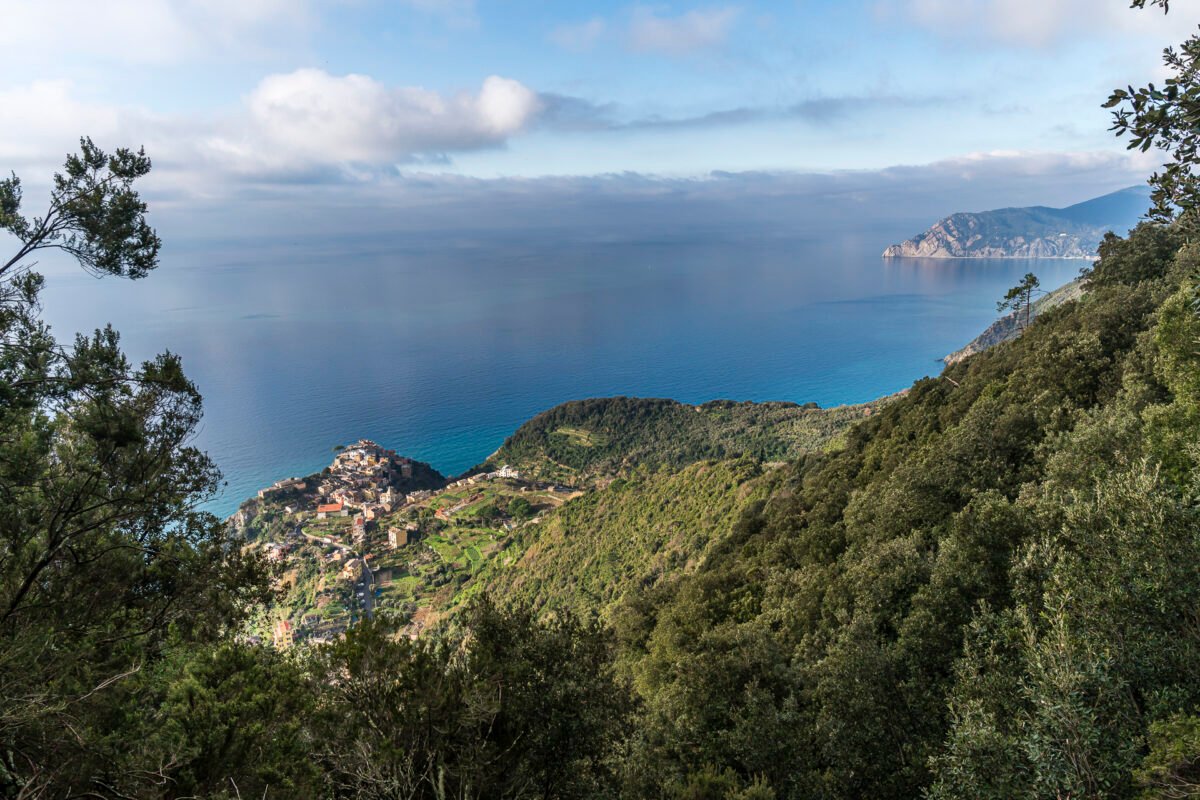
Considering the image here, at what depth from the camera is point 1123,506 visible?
310 inches

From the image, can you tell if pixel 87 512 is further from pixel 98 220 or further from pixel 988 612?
pixel 988 612

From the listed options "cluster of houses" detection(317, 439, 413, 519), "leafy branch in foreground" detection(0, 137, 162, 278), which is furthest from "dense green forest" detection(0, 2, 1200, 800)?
"cluster of houses" detection(317, 439, 413, 519)

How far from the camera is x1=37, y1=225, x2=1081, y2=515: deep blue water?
81.9 metres

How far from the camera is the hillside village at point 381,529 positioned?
46406mm

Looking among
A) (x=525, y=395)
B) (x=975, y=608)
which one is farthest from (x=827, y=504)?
(x=525, y=395)

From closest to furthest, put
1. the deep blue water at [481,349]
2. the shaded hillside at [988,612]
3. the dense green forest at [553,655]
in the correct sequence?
1. the dense green forest at [553,655]
2. the shaded hillside at [988,612]
3. the deep blue water at [481,349]

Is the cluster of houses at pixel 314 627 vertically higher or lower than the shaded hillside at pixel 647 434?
lower

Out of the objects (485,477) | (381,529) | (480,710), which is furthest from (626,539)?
(480,710)

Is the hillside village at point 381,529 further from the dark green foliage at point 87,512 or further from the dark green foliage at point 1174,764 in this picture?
the dark green foliage at point 1174,764

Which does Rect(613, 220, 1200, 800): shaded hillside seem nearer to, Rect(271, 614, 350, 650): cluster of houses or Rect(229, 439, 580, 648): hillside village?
Rect(271, 614, 350, 650): cluster of houses

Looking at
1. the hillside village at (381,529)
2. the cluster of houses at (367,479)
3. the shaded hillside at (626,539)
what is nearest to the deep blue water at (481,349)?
the cluster of houses at (367,479)

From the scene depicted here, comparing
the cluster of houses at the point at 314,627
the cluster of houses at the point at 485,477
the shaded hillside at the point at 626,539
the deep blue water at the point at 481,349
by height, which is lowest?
the cluster of houses at the point at 314,627

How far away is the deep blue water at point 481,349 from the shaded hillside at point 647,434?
8840 millimetres

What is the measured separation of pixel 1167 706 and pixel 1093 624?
4.13 feet
